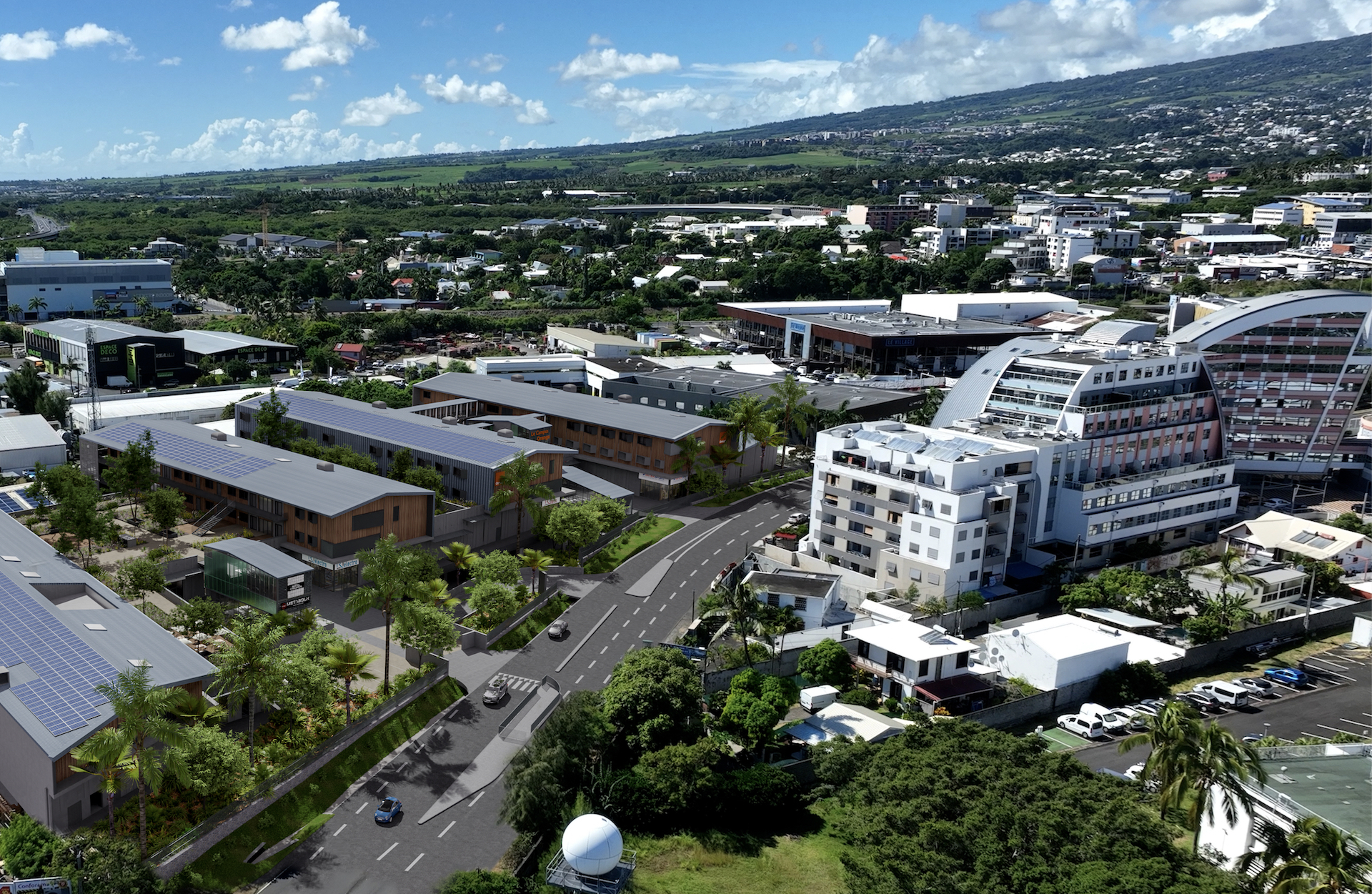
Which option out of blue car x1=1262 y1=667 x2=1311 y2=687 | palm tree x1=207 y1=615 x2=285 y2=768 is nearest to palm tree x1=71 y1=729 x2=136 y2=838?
palm tree x1=207 y1=615 x2=285 y2=768

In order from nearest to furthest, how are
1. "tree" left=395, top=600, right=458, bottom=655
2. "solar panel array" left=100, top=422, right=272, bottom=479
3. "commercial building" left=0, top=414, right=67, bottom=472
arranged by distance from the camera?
"tree" left=395, top=600, right=458, bottom=655 → "solar panel array" left=100, top=422, right=272, bottom=479 → "commercial building" left=0, top=414, right=67, bottom=472

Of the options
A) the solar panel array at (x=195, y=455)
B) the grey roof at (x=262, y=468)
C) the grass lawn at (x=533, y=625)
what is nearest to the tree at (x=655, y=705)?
the grass lawn at (x=533, y=625)

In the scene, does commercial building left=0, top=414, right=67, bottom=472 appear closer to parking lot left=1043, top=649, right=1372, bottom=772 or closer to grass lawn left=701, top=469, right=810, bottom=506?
grass lawn left=701, top=469, right=810, bottom=506

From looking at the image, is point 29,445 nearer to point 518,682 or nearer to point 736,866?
point 518,682

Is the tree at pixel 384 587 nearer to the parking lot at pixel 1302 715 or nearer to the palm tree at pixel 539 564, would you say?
the palm tree at pixel 539 564

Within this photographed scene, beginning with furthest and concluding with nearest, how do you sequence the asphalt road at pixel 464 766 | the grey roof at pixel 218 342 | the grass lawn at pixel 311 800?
the grey roof at pixel 218 342 → the asphalt road at pixel 464 766 → the grass lawn at pixel 311 800

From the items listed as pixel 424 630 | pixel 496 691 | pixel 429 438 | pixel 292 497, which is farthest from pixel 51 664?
pixel 429 438

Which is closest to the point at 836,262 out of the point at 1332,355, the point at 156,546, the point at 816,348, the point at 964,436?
the point at 816,348

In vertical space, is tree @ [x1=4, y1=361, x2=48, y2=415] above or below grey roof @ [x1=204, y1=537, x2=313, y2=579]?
above
